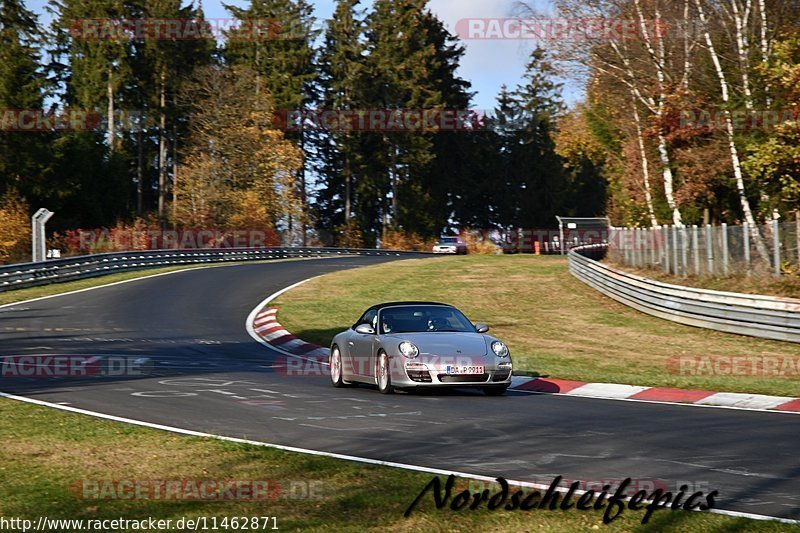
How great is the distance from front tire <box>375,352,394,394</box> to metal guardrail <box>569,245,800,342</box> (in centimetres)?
1144

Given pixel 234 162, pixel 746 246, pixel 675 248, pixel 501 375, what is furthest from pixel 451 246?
pixel 501 375

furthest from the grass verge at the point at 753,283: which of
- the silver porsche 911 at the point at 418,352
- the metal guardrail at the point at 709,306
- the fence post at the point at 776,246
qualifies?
the silver porsche 911 at the point at 418,352

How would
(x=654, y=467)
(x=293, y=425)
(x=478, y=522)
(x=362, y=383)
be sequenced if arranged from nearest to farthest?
(x=478, y=522), (x=654, y=467), (x=293, y=425), (x=362, y=383)

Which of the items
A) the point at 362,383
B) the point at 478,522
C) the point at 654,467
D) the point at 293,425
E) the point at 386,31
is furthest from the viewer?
the point at 386,31

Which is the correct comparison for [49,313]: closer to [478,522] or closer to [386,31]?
[478,522]

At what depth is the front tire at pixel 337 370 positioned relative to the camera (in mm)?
16297

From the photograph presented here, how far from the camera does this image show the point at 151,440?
9906mm

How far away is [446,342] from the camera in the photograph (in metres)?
14.9

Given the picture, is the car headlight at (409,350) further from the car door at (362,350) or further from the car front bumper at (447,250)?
the car front bumper at (447,250)

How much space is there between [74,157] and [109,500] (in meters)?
62.9

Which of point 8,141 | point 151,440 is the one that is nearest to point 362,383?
point 151,440

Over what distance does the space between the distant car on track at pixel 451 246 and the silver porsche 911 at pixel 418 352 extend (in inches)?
1999

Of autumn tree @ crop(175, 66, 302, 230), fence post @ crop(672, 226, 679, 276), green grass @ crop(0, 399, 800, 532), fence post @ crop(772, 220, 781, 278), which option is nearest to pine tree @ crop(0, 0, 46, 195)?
autumn tree @ crop(175, 66, 302, 230)

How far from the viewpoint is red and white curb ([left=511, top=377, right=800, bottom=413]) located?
47.0 ft
